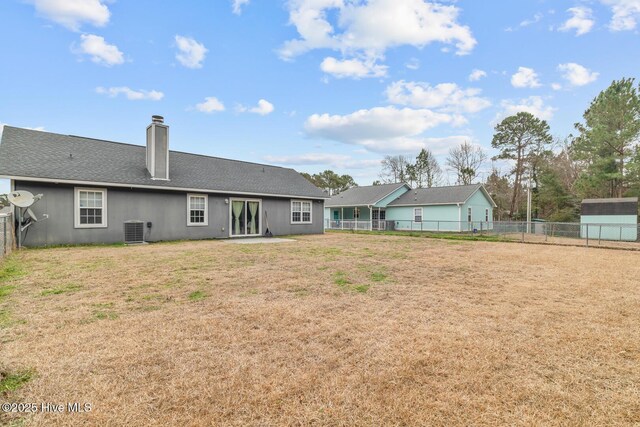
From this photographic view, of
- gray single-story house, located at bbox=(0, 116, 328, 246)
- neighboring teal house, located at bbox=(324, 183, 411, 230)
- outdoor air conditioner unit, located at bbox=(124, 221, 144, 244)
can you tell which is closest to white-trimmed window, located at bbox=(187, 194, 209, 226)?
gray single-story house, located at bbox=(0, 116, 328, 246)

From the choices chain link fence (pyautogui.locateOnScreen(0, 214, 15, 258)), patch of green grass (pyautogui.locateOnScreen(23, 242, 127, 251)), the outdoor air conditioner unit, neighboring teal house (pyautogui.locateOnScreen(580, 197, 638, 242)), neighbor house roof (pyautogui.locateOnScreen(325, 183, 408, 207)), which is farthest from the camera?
neighbor house roof (pyautogui.locateOnScreen(325, 183, 408, 207))

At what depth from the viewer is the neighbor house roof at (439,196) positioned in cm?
2256

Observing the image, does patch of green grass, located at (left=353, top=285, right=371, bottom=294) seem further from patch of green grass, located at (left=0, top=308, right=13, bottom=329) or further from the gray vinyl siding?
the gray vinyl siding

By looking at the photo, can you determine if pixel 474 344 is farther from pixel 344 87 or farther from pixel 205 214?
pixel 344 87

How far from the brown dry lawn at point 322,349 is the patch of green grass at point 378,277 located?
0.95 ft

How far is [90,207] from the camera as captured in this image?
35.8 feet

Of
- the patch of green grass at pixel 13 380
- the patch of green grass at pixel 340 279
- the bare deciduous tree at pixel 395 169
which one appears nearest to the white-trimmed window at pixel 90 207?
the patch of green grass at pixel 340 279

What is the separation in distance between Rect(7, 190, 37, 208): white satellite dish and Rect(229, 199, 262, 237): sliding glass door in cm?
699

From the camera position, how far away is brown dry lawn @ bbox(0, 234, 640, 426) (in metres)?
1.99

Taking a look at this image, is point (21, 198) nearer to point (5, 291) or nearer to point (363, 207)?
point (5, 291)

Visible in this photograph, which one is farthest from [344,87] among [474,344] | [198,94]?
[474,344]

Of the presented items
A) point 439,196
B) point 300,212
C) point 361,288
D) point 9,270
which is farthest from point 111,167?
point 439,196

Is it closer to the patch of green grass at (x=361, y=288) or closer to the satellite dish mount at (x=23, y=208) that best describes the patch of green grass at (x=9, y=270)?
the satellite dish mount at (x=23, y=208)

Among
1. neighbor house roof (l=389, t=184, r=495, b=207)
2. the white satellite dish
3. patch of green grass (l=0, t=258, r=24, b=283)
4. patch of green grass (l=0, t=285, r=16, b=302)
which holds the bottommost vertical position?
patch of green grass (l=0, t=285, r=16, b=302)
